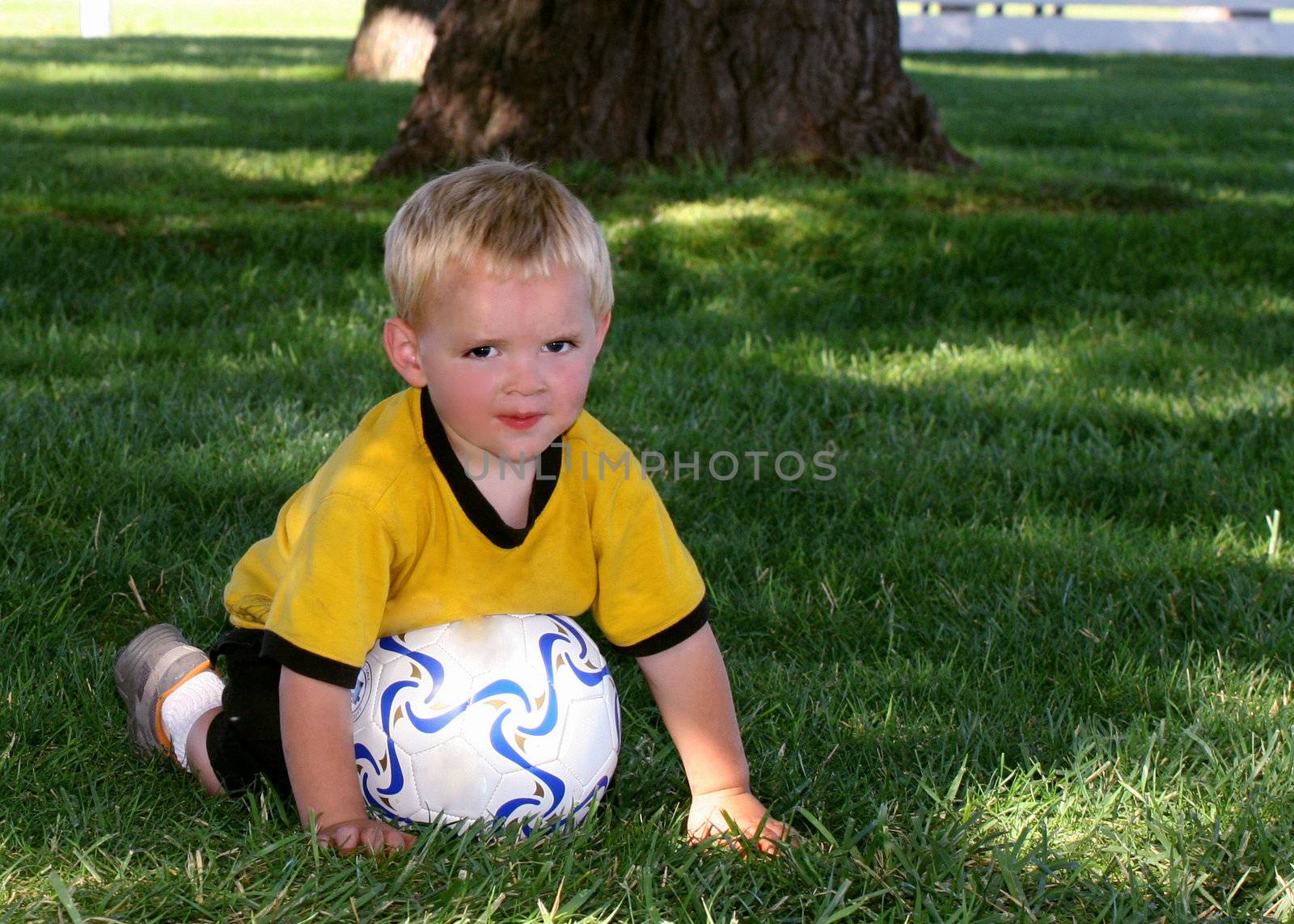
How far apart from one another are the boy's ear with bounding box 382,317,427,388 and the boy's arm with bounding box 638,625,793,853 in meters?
0.60

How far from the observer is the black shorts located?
7.83ft

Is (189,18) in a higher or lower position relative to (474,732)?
higher

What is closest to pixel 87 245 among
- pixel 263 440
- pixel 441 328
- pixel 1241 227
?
pixel 263 440

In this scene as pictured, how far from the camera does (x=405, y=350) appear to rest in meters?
2.34

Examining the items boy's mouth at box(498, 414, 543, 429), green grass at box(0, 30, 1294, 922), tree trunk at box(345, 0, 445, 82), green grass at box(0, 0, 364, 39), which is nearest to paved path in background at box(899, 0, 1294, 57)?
green grass at box(0, 0, 364, 39)

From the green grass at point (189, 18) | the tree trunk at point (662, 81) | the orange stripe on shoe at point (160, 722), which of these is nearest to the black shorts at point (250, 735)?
the orange stripe on shoe at point (160, 722)

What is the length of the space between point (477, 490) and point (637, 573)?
0.99 ft

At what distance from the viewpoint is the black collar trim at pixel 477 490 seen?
226 cm

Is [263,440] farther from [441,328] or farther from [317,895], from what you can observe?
[317,895]

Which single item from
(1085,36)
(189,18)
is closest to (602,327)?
(1085,36)

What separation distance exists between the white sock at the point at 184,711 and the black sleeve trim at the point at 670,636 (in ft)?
2.46

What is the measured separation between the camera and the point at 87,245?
18.6ft

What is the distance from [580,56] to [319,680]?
516cm

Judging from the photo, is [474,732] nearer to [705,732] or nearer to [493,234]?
[705,732]
